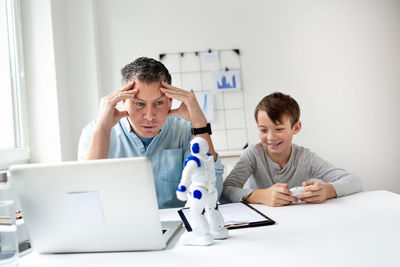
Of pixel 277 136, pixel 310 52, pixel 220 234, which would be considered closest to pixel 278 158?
pixel 277 136

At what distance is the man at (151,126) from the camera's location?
1.27 meters

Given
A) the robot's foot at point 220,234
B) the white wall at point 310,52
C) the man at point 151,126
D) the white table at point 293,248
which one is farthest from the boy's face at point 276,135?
the white wall at point 310,52

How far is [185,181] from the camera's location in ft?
2.43

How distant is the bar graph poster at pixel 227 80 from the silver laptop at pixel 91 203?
2065mm

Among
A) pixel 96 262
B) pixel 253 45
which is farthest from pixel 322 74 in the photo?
pixel 96 262

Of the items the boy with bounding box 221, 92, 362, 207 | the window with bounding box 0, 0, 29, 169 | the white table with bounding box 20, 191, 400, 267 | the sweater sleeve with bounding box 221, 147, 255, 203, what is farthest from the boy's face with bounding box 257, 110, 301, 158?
the window with bounding box 0, 0, 29, 169

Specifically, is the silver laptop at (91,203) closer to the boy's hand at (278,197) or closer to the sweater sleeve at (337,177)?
the boy's hand at (278,197)

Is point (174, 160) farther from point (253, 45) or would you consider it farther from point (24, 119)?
Result: point (253, 45)

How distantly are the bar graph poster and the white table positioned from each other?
6.01 ft

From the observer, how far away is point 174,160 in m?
1.46

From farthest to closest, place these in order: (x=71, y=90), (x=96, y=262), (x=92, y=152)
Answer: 1. (x=71, y=90)
2. (x=92, y=152)
3. (x=96, y=262)

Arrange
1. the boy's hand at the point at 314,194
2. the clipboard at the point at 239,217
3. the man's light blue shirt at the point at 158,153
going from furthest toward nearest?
the man's light blue shirt at the point at 158,153 → the boy's hand at the point at 314,194 → the clipboard at the point at 239,217

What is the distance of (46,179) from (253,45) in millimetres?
2289

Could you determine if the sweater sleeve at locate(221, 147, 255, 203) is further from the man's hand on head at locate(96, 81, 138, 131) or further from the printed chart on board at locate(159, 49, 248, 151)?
the printed chart on board at locate(159, 49, 248, 151)
